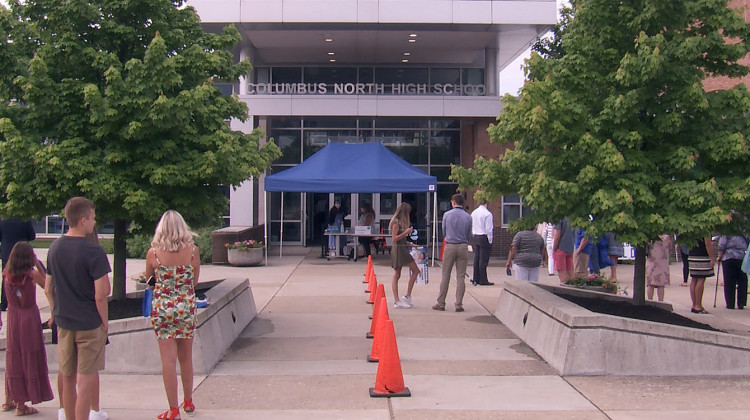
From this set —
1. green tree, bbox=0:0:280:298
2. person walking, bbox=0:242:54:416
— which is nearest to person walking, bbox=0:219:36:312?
green tree, bbox=0:0:280:298

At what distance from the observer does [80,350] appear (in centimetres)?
548

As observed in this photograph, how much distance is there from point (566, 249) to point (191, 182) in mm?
7415

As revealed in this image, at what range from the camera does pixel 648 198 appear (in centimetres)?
847

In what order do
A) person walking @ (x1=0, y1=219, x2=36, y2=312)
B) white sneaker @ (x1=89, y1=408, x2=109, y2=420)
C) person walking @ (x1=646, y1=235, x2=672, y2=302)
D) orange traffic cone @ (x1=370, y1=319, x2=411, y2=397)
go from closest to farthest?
white sneaker @ (x1=89, y1=408, x2=109, y2=420)
orange traffic cone @ (x1=370, y1=319, x2=411, y2=397)
person walking @ (x1=0, y1=219, x2=36, y2=312)
person walking @ (x1=646, y1=235, x2=672, y2=302)

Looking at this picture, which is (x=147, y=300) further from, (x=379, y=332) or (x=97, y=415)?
(x=379, y=332)

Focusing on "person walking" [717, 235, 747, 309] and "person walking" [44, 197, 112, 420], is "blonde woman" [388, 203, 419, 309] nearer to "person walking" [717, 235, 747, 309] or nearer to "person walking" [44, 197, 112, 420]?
"person walking" [717, 235, 747, 309]

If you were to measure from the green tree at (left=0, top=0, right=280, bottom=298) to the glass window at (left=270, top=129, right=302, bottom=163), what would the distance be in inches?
661

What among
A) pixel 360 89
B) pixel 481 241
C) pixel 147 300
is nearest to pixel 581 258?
pixel 481 241

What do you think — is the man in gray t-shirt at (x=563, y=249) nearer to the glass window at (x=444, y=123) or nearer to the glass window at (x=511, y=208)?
the glass window at (x=511, y=208)

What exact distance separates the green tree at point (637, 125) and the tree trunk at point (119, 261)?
207 inches

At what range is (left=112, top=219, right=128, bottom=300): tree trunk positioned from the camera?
32.3 feet

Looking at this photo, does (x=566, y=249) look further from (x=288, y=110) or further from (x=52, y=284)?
(x=288, y=110)

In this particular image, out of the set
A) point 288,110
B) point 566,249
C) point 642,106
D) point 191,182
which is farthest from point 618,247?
point 288,110

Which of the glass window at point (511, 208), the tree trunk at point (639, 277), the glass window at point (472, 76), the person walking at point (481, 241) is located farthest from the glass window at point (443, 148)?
the tree trunk at point (639, 277)
